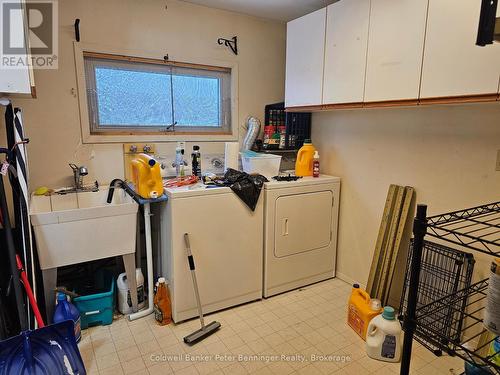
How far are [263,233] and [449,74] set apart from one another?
Result: 5.34ft

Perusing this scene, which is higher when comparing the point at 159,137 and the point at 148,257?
the point at 159,137

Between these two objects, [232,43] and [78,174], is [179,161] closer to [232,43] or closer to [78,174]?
[78,174]

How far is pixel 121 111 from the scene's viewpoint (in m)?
2.70

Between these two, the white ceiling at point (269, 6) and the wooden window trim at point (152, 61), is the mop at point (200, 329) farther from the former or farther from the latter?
the white ceiling at point (269, 6)

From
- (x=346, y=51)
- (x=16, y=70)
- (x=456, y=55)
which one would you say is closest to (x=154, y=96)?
(x=16, y=70)

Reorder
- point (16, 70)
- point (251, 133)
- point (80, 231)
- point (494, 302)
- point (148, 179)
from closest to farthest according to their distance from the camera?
point (494, 302), point (16, 70), point (80, 231), point (148, 179), point (251, 133)

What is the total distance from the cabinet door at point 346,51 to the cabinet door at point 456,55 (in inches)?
18.4

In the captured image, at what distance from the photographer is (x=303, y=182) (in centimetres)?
266

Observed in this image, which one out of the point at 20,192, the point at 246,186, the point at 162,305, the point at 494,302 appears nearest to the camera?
the point at 494,302

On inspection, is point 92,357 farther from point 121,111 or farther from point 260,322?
point 121,111

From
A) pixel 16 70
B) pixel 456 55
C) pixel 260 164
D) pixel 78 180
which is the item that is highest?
pixel 456 55

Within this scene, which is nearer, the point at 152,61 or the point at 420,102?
the point at 420,102

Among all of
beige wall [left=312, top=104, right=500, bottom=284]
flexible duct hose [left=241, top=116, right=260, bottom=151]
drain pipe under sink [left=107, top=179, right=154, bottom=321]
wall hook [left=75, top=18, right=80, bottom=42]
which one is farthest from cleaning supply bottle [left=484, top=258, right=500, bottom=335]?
wall hook [left=75, top=18, right=80, bottom=42]

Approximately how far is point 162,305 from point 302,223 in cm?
128
